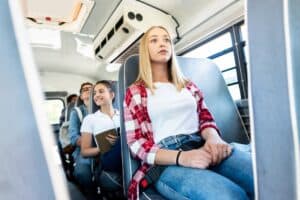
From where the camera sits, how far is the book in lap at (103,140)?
172 centimetres

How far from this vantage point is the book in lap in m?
1.72

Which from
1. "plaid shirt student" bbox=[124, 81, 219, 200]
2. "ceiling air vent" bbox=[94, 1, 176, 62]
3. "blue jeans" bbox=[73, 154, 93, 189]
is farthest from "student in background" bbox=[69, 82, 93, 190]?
"plaid shirt student" bbox=[124, 81, 219, 200]

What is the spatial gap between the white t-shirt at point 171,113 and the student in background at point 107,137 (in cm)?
59

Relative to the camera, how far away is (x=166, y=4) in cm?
275

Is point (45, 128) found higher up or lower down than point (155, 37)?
lower down

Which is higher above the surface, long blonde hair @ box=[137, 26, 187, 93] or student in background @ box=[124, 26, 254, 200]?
long blonde hair @ box=[137, 26, 187, 93]

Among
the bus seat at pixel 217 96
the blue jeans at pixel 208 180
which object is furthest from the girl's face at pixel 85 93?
the blue jeans at pixel 208 180

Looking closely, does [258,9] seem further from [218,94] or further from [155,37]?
[218,94]

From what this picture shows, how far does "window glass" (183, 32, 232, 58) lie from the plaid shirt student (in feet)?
4.11

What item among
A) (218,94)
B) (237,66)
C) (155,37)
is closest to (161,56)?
(155,37)

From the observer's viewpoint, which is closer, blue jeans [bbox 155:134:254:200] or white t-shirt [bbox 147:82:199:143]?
blue jeans [bbox 155:134:254:200]

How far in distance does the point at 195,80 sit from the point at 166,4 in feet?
4.97

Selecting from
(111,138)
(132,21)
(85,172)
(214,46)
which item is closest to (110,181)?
(111,138)

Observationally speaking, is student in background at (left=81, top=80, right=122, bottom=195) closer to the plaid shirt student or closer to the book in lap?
the book in lap
